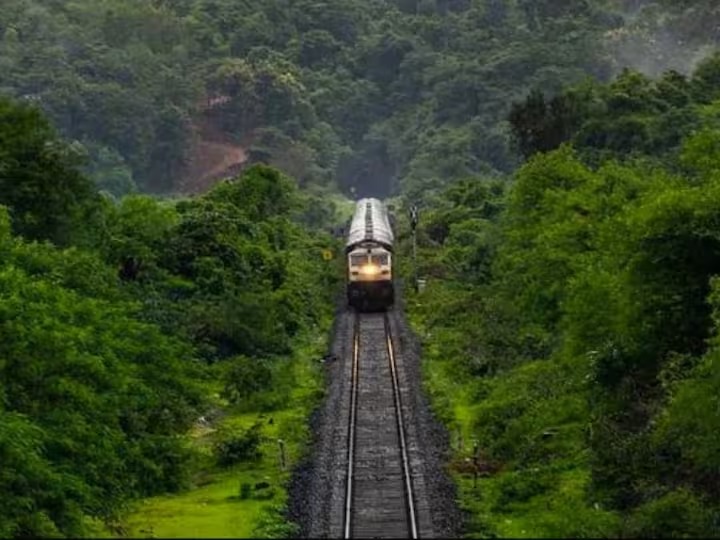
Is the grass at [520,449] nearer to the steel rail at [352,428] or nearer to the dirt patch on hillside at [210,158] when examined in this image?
the steel rail at [352,428]

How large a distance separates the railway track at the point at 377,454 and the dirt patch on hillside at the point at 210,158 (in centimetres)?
8252

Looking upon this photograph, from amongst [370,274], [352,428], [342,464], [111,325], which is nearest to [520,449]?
[342,464]

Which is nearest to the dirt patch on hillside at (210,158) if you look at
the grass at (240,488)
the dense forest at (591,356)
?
the dense forest at (591,356)

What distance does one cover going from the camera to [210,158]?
428 feet

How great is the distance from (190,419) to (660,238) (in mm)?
14105

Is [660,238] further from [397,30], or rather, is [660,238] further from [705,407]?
[397,30]

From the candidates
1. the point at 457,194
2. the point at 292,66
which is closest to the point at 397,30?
the point at 292,66

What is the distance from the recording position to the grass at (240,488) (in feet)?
83.5

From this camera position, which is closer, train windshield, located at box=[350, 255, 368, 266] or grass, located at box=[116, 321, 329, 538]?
grass, located at box=[116, 321, 329, 538]

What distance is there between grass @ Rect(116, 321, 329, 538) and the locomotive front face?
1377cm

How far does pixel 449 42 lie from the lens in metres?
146

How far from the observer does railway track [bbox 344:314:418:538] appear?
25.6 m

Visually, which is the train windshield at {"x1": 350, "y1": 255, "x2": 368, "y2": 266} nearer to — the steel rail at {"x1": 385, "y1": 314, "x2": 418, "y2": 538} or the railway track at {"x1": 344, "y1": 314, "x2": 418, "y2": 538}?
the steel rail at {"x1": 385, "y1": 314, "x2": 418, "y2": 538}

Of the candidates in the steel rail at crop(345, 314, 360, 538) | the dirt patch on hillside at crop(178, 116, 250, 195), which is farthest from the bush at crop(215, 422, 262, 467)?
the dirt patch on hillside at crop(178, 116, 250, 195)
